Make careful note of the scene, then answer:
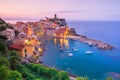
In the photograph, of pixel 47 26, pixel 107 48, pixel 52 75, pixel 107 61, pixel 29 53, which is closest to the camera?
pixel 52 75

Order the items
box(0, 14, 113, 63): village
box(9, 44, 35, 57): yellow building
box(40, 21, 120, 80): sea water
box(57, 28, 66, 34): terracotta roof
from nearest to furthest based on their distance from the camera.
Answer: box(9, 44, 35, 57): yellow building < box(40, 21, 120, 80): sea water < box(0, 14, 113, 63): village < box(57, 28, 66, 34): terracotta roof

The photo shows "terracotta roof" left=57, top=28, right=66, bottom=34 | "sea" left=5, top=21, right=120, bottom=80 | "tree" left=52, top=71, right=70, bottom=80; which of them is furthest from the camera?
"terracotta roof" left=57, top=28, right=66, bottom=34

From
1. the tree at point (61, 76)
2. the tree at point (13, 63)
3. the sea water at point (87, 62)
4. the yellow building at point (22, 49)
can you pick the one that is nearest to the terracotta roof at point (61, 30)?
the sea water at point (87, 62)

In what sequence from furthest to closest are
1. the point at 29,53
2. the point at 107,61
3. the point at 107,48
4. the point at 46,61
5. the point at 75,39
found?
the point at 75,39
the point at 107,48
the point at 107,61
the point at 46,61
the point at 29,53

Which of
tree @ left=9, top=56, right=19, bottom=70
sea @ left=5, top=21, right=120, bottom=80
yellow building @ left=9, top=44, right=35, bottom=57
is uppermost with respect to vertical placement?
tree @ left=9, top=56, right=19, bottom=70

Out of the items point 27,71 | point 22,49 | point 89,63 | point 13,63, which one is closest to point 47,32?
point 89,63

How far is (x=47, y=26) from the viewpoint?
44000 millimetres

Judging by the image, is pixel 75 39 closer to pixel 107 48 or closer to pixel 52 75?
pixel 107 48

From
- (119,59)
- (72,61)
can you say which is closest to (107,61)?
(119,59)

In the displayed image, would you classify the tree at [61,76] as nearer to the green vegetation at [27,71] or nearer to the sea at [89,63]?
the green vegetation at [27,71]

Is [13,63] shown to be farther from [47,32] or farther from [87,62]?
[47,32]

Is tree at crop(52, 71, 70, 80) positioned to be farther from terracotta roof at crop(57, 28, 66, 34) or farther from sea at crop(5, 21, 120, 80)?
terracotta roof at crop(57, 28, 66, 34)

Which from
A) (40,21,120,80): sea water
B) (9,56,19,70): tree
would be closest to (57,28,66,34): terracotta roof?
(40,21,120,80): sea water

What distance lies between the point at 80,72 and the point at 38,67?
5898 millimetres
